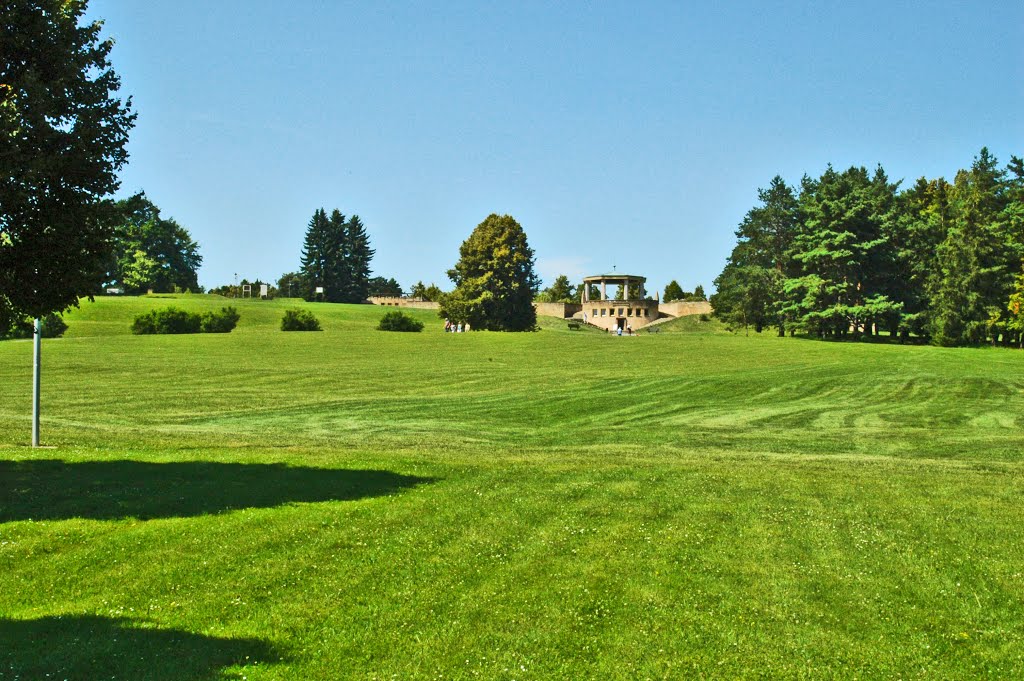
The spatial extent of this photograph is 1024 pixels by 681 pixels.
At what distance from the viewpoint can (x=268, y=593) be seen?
9008 millimetres

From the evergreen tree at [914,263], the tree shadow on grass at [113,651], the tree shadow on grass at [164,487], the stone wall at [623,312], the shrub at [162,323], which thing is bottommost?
the tree shadow on grass at [113,651]

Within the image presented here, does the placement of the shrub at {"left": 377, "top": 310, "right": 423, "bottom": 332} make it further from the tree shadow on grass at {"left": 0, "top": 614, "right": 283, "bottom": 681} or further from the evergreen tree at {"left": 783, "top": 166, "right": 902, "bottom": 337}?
the tree shadow on grass at {"left": 0, "top": 614, "right": 283, "bottom": 681}

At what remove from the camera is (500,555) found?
10.3 meters

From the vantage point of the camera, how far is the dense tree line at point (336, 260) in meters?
147

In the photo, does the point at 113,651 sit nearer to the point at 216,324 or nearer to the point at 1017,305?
the point at 216,324

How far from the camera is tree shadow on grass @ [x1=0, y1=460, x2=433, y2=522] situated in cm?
1184

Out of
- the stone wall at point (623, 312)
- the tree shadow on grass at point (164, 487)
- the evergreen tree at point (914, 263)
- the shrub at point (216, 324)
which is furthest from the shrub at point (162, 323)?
the evergreen tree at point (914, 263)

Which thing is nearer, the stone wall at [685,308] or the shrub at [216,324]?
the shrub at [216,324]

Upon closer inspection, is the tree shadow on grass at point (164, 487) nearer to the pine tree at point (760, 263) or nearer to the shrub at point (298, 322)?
the shrub at point (298, 322)

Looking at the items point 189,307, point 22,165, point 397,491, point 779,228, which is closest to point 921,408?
point 397,491

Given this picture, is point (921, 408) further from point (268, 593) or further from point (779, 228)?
point (779, 228)

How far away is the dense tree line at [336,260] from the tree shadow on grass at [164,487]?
131925mm

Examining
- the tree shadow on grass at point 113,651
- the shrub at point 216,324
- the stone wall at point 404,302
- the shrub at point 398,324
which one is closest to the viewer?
the tree shadow on grass at point 113,651

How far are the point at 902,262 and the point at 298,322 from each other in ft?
196
